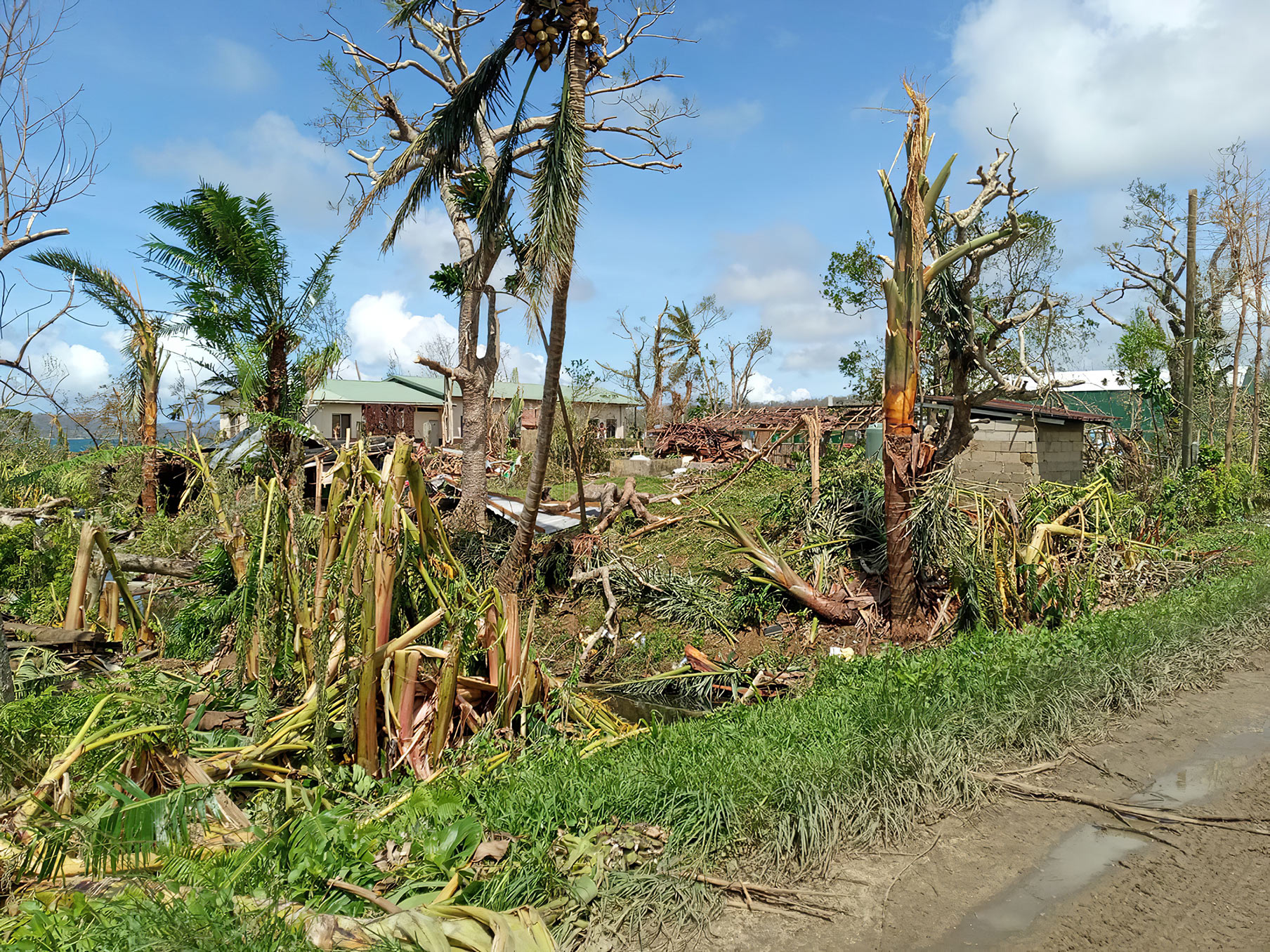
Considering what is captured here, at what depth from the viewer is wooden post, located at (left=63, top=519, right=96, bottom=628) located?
741cm

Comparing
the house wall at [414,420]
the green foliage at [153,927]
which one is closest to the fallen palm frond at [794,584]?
the green foliage at [153,927]

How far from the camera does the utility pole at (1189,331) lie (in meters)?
17.0

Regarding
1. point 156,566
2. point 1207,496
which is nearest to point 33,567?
point 156,566

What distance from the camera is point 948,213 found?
35.6 ft

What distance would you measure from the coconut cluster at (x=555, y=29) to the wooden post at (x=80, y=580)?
21.4ft

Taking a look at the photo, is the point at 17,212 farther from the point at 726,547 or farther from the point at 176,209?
the point at 726,547

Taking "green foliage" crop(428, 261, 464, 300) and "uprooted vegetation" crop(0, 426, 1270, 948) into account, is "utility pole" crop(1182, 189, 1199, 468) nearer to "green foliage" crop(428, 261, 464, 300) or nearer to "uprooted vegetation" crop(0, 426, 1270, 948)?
"uprooted vegetation" crop(0, 426, 1270, 948)

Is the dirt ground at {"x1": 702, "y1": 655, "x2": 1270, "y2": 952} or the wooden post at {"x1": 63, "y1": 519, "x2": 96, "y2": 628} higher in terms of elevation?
the wooden post at {"x1": 63, "y1": 519, "x2": 96, "y2": 628}

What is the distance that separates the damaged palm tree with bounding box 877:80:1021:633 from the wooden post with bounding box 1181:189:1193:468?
11062 millimetres

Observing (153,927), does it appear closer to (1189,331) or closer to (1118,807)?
(1118,807)

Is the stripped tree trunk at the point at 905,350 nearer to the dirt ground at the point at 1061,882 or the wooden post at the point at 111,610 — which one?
the dirt ground at the point at 1061,882

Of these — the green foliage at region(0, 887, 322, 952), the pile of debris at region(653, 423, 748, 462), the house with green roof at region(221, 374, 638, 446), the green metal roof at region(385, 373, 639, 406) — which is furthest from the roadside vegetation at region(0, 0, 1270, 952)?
the green metal roof at region(385, 373, 639, 406)

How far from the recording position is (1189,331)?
690 inches

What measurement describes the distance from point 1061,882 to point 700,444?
19.1 meters
